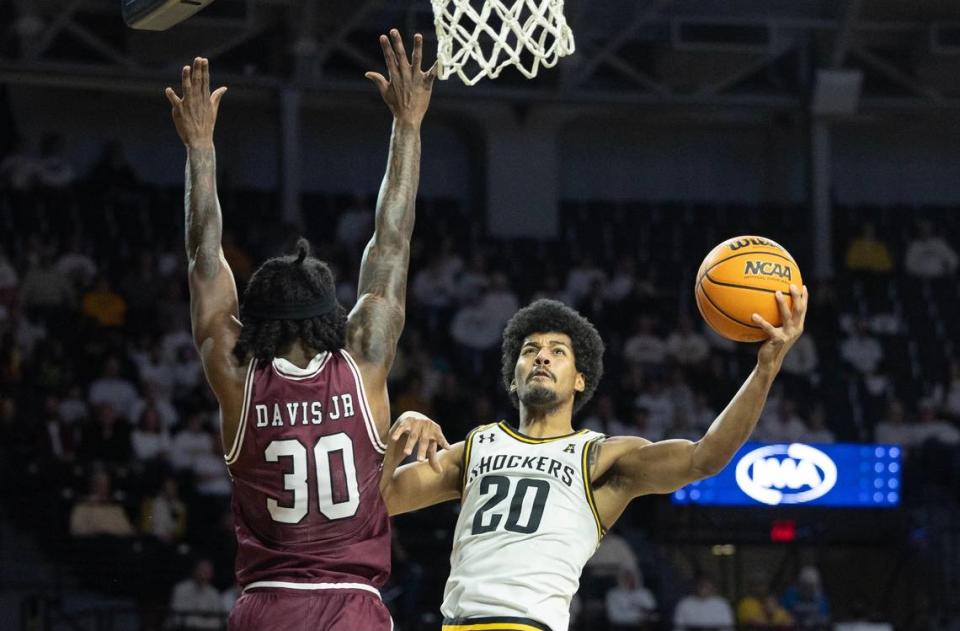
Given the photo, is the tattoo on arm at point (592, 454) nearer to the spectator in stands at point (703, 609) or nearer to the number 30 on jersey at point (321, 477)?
the number 30 on jersey at point (321, 477)

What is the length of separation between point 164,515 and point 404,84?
28.5ft

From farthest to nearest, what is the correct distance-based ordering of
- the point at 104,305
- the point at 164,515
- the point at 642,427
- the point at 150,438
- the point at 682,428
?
1. the point at 104,305
2. the point at 642,427
3. the point at 682,428
4. the point at 150,438
5. the point at 164,515

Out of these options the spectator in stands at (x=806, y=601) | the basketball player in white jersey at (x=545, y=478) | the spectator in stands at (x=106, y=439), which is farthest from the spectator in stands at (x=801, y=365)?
the basketball player in white jersey at (x=545, y=478)

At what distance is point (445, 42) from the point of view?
23.7ft

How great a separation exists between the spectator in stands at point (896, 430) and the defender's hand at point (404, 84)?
12.3 meters

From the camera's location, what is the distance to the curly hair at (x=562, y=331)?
6223 millimetres

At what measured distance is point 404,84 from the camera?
17.4 feet

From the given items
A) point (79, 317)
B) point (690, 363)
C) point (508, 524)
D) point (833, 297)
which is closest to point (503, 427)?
point (508, 524)

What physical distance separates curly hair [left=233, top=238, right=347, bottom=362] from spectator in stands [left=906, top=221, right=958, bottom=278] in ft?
55.3

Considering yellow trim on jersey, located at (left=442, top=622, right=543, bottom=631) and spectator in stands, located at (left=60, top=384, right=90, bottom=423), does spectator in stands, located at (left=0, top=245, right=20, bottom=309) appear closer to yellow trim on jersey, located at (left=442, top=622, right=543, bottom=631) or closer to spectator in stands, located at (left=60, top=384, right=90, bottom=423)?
spectator in stands, located at (left=60, top=384, right=90, bottom=423)

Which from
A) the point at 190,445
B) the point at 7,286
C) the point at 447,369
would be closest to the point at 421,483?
the point at 190,445

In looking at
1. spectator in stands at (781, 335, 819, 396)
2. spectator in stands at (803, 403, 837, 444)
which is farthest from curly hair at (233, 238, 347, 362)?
spectator in stands at (781, 335, 819, 396)

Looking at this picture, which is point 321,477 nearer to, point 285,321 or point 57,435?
point 285,321

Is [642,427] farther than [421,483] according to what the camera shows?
Yes
